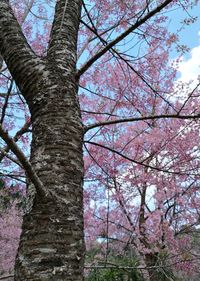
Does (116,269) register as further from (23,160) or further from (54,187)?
(23,160)

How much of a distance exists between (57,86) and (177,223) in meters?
8.38

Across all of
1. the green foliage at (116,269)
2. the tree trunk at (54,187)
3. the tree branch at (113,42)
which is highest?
the tree branch at (113,42)

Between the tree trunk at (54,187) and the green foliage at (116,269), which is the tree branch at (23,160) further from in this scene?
the green foliage at (116,269)

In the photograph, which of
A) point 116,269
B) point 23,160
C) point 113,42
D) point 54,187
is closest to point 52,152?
point 54,187

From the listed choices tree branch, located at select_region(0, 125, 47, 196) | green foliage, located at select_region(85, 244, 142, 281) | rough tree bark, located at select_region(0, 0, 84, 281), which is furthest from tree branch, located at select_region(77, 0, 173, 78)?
green foliage, located at select_region(85, 244, 142, 281)

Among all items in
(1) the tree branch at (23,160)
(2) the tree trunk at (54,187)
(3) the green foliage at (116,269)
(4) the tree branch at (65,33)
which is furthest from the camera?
(3) the green foliage at (116,269)

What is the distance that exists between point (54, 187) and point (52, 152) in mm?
156

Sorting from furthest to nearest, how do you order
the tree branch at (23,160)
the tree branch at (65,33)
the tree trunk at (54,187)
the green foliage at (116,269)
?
the green foliage at (116,269)
the tree branch at (65,33)
the tree trunk at (54,187)
the tree branch at (23,160)

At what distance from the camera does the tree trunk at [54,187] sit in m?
1.09

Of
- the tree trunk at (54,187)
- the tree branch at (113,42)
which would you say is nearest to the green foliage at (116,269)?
the tree trunk at (54,187)

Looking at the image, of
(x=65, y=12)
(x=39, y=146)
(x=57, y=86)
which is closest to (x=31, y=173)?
(x=39, y=146)

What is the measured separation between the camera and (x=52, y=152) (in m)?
1.32

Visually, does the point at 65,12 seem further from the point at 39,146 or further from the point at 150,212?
the point at 150,212

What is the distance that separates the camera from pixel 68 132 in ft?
4.58
